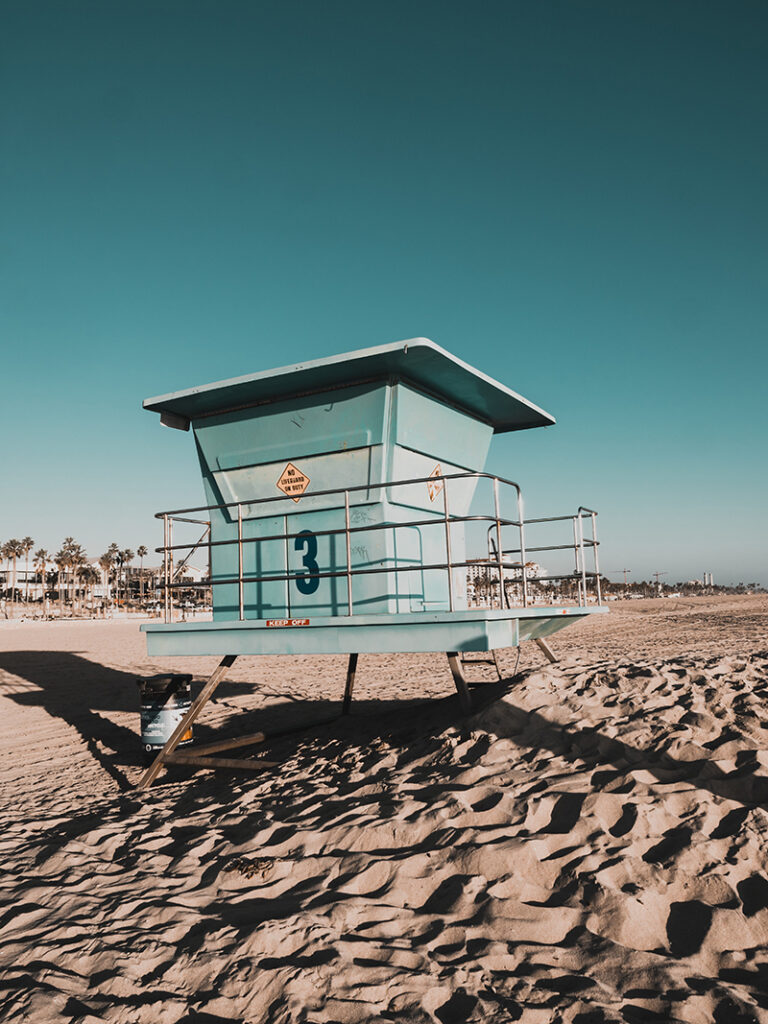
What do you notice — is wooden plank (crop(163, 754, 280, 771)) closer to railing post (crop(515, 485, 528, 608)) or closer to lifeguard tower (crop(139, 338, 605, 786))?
lifeguard tower (crop(139, 338, 605, 786))

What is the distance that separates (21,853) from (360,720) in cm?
454

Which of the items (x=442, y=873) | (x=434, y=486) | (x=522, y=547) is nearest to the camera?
(x=442, y=873)

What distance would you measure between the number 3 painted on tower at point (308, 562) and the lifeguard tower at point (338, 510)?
0.05ft

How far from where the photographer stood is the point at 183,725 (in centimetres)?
810

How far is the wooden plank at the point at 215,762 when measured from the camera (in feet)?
24.5

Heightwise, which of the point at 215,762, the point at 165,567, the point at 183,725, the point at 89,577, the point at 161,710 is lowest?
the point at 215,762

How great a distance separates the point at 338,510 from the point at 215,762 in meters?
3.02

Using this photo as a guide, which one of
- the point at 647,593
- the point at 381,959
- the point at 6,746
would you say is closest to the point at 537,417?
the point at 381,959

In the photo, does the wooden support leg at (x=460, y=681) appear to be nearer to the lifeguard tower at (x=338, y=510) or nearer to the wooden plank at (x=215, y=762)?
the lifeguard tower at (x=338, y=510)

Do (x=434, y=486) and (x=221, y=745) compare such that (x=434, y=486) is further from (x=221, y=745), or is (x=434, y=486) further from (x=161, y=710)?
(x=161, y=710)

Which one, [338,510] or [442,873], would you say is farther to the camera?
[338,510]

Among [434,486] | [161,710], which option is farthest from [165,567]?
[434,486]

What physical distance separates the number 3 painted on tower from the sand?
69.4 inches

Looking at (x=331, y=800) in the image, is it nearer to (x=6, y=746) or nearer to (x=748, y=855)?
(x=748, y=855)
